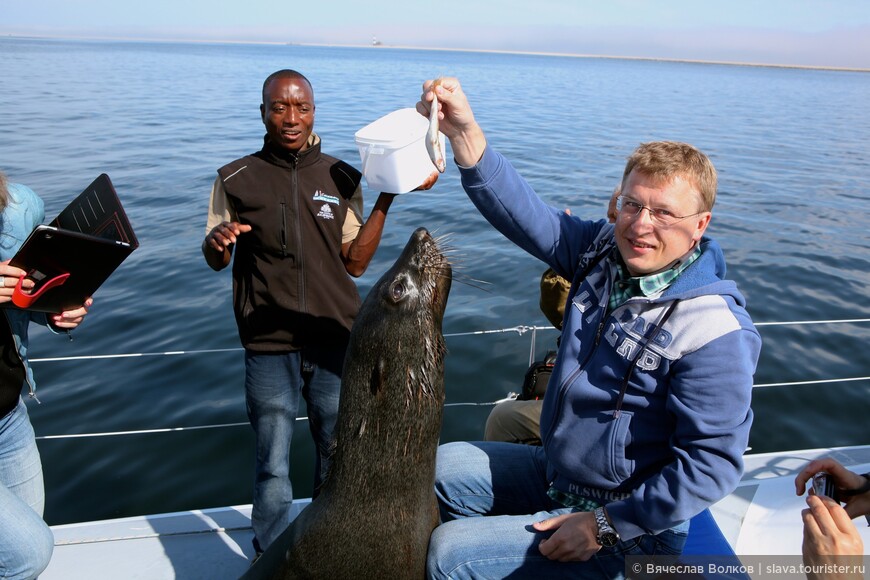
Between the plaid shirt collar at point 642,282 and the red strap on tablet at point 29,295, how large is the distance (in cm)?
221

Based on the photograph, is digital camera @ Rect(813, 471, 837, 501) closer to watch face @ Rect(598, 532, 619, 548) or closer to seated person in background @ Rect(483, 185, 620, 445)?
watch face @ Rect(598, 532, 619, 548)

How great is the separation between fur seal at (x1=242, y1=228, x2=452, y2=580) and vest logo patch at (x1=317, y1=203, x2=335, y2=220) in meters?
0.92

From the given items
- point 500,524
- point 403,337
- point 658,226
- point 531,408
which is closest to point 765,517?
point 531,408

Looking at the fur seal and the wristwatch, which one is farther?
the fur seal

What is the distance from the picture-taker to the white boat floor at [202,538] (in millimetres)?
3283

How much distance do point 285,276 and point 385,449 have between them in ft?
3.89

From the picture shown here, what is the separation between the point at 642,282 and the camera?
7.69 feet

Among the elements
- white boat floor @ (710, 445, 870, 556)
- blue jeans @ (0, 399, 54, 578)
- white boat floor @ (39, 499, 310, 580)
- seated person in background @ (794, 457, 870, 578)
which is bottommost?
white boat floor @ (39, 499, 310, 580)

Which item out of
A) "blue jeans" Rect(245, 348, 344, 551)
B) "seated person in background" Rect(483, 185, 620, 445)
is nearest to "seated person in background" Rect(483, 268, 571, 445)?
"seated person in background" Rect(483, 185, 620, 445)

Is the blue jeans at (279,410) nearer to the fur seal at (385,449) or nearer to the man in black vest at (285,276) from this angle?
the man in black vest at (285,276)

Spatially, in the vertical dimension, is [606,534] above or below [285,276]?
below

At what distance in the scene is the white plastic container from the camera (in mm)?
3449

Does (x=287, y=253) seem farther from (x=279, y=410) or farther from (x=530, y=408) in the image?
(x=530, y=408)

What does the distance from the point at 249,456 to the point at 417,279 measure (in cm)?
343
